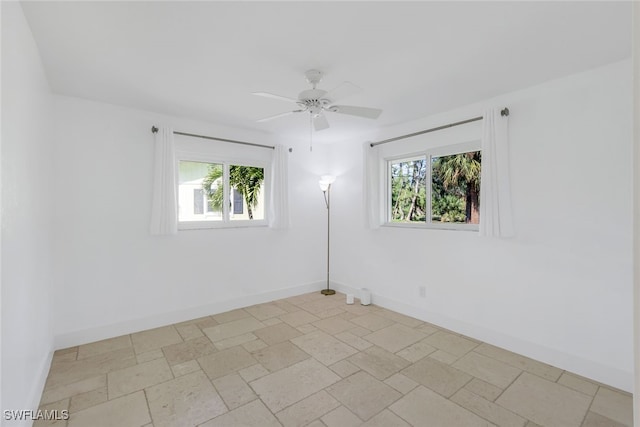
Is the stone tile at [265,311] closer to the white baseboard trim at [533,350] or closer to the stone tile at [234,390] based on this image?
the stone tile at [234,390]

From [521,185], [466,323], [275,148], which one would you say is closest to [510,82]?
[521,185]

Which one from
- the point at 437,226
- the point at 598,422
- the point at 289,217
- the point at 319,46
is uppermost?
the point at 319,46

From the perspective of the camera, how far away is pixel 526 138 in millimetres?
2740

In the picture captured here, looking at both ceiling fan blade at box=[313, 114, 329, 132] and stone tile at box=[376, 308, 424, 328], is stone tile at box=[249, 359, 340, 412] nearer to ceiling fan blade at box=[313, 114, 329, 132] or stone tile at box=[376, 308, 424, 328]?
stone tile at box=[376, 308, 424, 328]

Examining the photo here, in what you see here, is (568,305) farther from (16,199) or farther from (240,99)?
(16,199)

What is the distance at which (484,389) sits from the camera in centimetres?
226

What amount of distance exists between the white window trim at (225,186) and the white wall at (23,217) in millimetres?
1301

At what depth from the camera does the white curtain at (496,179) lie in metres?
2.79

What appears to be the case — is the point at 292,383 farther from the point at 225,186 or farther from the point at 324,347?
the point at 225,186

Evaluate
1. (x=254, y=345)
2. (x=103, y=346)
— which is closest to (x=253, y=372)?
(x=254, y=345)

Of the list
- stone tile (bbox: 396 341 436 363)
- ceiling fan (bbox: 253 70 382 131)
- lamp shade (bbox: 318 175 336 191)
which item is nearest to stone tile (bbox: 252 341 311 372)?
stone tile (bbox: 396 341 436 363)

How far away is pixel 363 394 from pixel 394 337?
41.7 inches

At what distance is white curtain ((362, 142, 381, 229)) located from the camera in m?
4.05

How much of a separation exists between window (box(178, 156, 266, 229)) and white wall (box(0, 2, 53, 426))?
1360 millimetres
